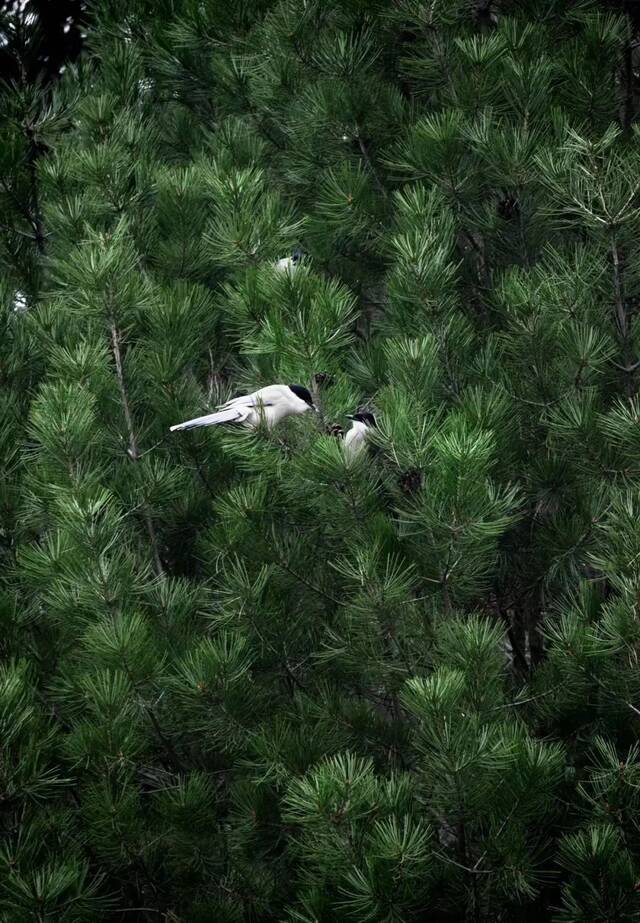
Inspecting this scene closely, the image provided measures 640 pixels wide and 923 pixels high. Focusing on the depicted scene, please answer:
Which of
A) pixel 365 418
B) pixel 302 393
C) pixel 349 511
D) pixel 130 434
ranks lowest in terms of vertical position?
pixel 130 434

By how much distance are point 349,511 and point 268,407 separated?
42cm

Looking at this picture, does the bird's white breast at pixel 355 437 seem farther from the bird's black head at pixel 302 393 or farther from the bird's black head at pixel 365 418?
the bird's black head at pixel 302 393

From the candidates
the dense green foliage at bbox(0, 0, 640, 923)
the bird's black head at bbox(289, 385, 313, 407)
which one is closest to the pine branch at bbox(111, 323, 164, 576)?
the dense green foliage at bbox(0, 0, 640, 923)

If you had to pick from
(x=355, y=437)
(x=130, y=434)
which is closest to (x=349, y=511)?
A: (x=355, y=437)

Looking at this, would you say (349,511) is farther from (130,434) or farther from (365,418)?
(130,434)

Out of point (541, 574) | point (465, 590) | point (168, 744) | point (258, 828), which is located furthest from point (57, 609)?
point (541, 574)

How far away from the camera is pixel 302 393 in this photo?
153 inches

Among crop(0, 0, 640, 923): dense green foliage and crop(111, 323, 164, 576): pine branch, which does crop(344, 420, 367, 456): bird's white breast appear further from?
crop(111, 323, 164, 576): pine branch

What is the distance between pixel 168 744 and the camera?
4082 millimetres

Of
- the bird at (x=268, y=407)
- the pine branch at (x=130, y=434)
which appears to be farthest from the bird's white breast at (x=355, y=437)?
the pine branch at (x=130, y=434)

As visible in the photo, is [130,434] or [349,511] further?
[130,434]

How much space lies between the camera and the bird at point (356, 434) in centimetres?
368

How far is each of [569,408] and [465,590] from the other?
648 millimetres

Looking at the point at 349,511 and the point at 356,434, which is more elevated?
the point at 356,434
